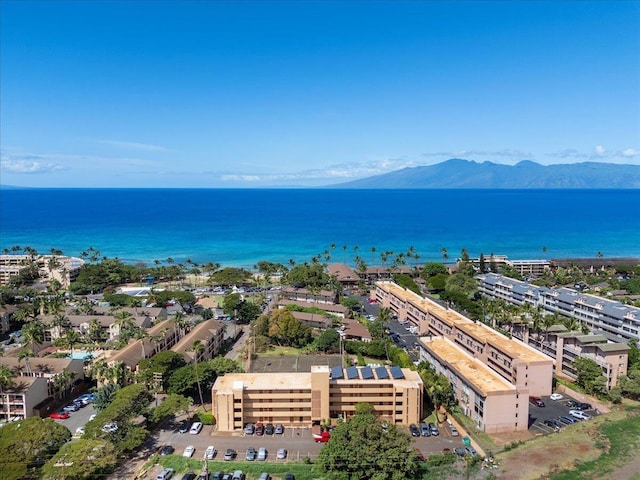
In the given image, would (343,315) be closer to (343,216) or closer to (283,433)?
(283,433)

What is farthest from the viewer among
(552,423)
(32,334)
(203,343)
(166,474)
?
(203,343)

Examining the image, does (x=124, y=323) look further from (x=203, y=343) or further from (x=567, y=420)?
(x=567, y=420)

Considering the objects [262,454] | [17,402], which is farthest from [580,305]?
[17,402]

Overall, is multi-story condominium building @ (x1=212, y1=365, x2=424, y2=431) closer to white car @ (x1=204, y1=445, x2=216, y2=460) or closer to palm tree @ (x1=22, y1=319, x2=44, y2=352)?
white car @ (x1=204, y1=445, x2=216, y2=460)

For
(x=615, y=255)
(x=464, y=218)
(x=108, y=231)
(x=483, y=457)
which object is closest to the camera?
(x=483, y=457)

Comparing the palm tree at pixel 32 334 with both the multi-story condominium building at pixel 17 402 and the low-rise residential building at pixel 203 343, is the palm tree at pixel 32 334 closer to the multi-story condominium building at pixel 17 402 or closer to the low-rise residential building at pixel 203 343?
the multi-story condominium building at pixel 17 402

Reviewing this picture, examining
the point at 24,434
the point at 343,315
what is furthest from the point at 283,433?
the point at 343,315
